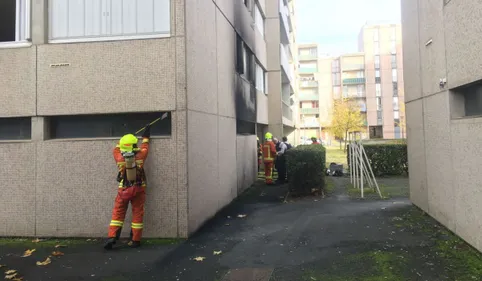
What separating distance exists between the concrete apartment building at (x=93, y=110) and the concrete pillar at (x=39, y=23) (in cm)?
2

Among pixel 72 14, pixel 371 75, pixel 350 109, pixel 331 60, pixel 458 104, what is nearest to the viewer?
pixel 458 104

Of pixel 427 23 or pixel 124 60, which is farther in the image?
pixel 427 23

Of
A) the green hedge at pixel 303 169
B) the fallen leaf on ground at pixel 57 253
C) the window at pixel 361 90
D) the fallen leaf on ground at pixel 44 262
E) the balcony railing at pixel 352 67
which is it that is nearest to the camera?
the fallen leaf on ground at pixel 44 262

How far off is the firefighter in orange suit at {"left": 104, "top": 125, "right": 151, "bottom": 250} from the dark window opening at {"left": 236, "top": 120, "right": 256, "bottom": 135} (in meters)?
5.33

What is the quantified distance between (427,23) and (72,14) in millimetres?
6685

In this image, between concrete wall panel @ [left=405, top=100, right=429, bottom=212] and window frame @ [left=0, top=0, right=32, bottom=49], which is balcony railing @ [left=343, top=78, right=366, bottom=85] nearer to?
concrete wall panel @ [left=405, top=100, right=429, bottom=212]

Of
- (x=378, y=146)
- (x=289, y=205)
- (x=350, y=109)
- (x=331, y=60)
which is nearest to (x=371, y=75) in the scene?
(x=331, y=60)

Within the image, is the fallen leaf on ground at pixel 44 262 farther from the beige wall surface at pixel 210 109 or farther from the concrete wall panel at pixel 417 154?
the concrete wall panel at pixel 417 154

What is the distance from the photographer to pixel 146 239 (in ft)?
22.0

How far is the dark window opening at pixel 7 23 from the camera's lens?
28.3 ft

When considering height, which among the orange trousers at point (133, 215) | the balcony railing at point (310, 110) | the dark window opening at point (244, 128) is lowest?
the orange trousers at point (133, 215)

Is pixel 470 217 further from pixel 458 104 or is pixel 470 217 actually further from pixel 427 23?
pixel 427 23

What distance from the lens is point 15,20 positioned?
7848 mm

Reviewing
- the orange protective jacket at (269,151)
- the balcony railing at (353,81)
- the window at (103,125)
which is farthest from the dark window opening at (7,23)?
the balcony railing at (353,81)
